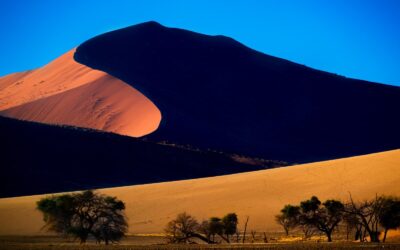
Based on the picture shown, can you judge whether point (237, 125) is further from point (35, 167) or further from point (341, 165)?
point (341, 165)

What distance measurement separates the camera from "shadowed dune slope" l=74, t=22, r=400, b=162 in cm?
8588

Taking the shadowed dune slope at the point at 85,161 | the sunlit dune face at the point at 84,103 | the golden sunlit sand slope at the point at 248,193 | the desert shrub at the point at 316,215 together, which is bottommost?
the desert shrub at the point at 316,215

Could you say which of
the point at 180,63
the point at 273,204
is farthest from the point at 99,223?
the point at 180,63

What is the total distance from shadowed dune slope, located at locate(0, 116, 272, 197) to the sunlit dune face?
36.0ft

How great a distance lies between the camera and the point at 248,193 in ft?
132

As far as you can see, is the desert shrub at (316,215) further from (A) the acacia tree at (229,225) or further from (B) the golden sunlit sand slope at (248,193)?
(B) the golden sunlit sand slope at (248,193)

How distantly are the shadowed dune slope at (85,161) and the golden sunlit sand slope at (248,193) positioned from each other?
426 inches

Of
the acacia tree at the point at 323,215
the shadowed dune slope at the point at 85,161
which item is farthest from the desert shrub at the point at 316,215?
the shadowed dune slope at the point at 85,161

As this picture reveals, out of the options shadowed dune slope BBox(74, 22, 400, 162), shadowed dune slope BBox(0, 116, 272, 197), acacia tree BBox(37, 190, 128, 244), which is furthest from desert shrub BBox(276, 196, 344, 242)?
shadowed dune slope BBox(74, 22, 400, 162)

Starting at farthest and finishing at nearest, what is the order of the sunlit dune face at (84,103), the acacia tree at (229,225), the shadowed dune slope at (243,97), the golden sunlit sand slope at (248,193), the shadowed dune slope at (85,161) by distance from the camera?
1. the shadowed dune slope at (243,97)
2. the sunlit dune face at (84,103)
3. the shadowed dune slope at (85,161)
4. the golden sunlit sand slope at (248,193)
5. the acacia tree at (229,225)

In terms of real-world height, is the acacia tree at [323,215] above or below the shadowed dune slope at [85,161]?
below

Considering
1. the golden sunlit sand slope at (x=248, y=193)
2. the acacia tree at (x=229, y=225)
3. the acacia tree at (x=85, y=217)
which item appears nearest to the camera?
the acacia tree at (x=85, y=217)

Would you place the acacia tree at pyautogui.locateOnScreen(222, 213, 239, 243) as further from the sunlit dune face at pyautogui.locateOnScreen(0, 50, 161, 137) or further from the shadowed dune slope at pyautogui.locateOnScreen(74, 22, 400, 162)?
the sunlit dune face at pyautogui.locateOnScreen(0, 50, 161, 137)

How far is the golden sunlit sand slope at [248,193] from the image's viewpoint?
35.4 meters
